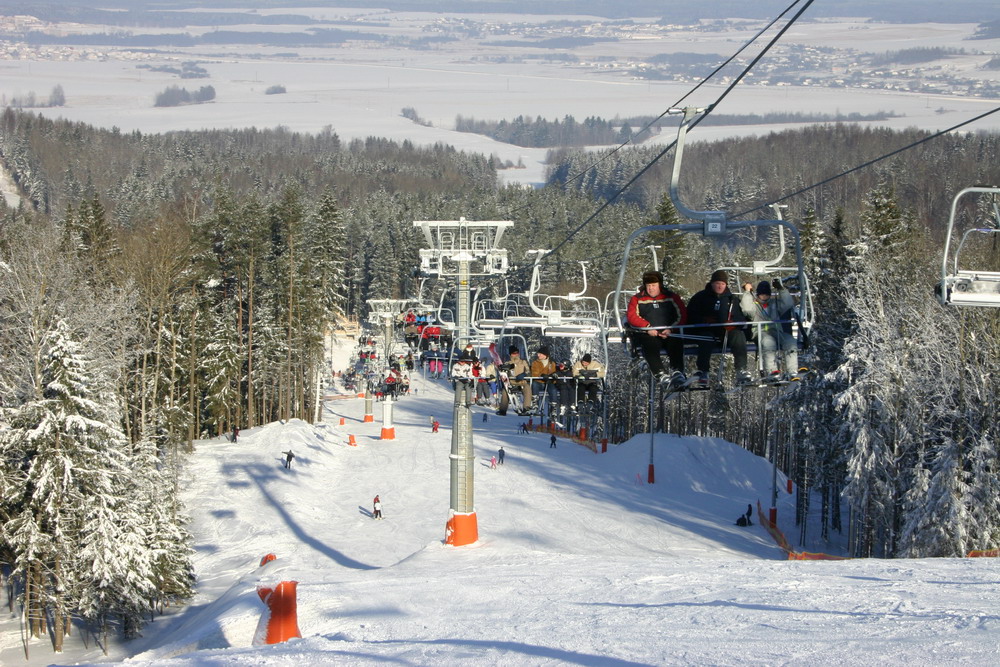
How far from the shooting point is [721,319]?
40.6 feet

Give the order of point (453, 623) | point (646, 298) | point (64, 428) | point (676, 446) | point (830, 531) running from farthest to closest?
point (676, 446), point (830, 531), point (64, 428), point (646, 298), point (453, 623)

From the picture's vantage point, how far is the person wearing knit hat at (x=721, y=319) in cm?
1234

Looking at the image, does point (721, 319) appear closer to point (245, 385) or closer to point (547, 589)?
point (547, 589)

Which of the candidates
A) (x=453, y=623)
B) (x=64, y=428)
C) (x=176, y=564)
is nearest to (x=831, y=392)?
(x=176, y=564)

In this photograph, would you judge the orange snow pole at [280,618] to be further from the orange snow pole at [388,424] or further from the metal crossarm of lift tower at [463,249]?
the orange snow pole at [388,424]

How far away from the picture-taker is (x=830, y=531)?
36.0 m

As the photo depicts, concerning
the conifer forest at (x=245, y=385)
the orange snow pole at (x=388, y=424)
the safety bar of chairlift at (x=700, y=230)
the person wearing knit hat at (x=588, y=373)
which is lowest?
the orange snow pole at (x=388, y=424)

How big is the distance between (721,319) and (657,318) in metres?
0.75

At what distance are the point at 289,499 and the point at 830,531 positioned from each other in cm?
1837

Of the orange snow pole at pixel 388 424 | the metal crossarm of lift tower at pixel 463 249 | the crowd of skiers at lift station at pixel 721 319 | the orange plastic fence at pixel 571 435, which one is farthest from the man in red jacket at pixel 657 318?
the orange snow pole at pixel 388 424

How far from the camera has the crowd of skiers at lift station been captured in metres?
12.3

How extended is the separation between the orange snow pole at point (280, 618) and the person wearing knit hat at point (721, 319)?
550 cm

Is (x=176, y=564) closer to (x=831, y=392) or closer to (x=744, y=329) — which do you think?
(x=744, y=329)

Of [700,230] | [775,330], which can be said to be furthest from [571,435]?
[700,230]
